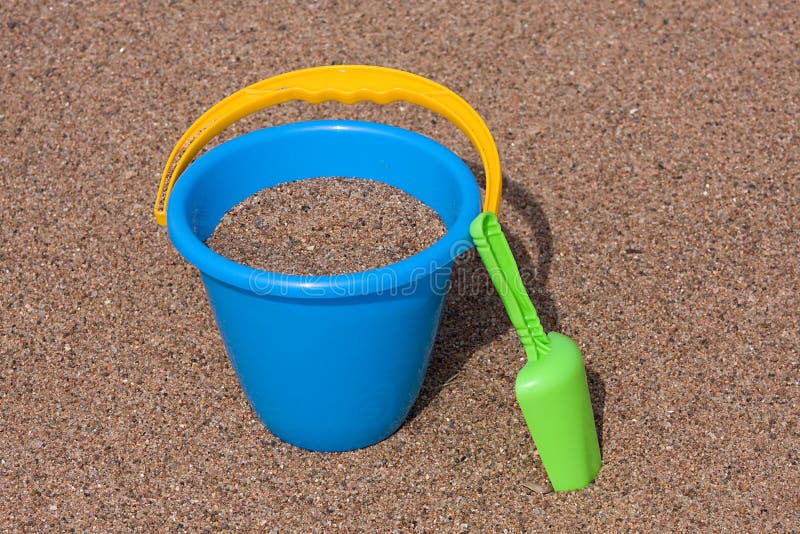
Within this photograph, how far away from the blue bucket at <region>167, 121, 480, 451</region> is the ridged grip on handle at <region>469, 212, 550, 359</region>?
1.1 inches

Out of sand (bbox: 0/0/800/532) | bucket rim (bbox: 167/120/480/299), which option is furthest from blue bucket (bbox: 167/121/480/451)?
sand (bbox: 0/0/800/532)

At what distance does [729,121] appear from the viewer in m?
2.16

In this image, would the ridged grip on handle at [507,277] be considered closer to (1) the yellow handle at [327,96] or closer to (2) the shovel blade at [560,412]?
(2) the shovel blade at [560,412]

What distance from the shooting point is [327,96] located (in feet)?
4.87

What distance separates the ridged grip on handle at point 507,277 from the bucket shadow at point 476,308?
0.96 feet

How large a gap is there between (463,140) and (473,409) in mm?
736

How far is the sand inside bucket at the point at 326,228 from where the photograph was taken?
152 centimetres

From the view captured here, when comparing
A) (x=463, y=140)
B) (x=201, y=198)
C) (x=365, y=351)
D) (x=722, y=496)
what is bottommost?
(x=722, y=496)

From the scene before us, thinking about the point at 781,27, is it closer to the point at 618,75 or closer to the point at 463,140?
the point at 618,75

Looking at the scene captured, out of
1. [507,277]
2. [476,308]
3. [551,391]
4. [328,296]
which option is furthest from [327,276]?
[476,308]

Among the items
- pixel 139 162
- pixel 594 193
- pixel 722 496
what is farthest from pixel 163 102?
pixel 722 496

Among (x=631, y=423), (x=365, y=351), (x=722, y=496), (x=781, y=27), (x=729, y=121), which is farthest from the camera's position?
(x=781, y=27)

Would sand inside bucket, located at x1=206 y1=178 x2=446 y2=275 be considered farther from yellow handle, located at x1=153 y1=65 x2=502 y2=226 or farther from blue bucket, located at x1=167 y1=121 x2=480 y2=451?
yellow handle, located at x1=153 y1=65 x2=502 y2=226

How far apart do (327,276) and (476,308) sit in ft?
1.92
